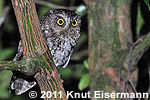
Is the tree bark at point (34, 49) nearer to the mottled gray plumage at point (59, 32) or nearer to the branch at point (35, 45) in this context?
the branch at point (35, 45)

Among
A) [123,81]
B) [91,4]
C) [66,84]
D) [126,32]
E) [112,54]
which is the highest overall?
[91,4]

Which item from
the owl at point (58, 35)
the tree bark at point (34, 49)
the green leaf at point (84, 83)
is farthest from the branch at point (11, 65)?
the green leaf at point (84, 83)

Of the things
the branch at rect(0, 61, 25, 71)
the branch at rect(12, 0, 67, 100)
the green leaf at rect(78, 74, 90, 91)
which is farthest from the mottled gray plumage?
the branch at rect(0, 61, 25, 71)

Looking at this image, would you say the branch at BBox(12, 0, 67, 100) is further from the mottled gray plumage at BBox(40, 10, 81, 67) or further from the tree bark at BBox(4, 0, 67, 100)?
the mottled gray plumage at BBox(40, 10, 81, 67)

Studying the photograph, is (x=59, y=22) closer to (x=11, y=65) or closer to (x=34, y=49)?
(x=34, y=49)

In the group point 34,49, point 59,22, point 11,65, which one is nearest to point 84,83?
point 59,22

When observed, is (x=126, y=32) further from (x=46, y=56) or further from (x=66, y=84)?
(x=66, y=84)

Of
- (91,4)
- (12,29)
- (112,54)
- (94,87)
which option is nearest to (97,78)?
(94,87)
